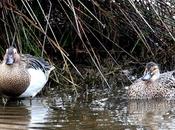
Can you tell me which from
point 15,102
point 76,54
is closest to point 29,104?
point 15,102

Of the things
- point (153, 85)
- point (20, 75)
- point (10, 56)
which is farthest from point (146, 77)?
point (10, 56)

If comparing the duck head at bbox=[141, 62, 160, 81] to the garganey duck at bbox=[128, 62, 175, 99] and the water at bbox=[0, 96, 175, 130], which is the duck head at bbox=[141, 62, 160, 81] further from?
the water at bbox=[0, 96, 175, 130]

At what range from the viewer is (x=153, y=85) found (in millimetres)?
8211

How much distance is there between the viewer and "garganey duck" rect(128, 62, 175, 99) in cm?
777

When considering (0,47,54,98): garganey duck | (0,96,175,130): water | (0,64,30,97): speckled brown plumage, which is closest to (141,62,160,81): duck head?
(0,96,175,130): water

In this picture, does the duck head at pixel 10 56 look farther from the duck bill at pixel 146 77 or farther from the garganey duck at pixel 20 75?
the duck bill at pixel 146 77

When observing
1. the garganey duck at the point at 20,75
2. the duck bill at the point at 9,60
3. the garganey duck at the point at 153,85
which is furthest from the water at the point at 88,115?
the duck bill at the point at 9,60

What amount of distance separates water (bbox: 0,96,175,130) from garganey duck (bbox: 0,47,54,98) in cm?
13

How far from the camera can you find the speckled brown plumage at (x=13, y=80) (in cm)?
685

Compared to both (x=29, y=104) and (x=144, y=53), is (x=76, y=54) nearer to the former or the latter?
(x=144, y=53)

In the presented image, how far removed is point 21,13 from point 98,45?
161 cm

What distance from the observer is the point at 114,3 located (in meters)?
7.95

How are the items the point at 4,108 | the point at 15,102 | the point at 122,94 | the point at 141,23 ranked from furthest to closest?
the point at 141,23 < the point at 122,94 < the point at 15,102 < the point at 4,108

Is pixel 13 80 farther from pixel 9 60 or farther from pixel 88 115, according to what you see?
pixel 88 115
